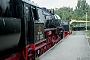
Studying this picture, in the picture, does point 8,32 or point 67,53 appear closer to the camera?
point 8,32

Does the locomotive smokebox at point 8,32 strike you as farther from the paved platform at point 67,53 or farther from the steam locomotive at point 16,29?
the paved platform at point 67,53

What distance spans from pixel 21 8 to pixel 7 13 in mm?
692

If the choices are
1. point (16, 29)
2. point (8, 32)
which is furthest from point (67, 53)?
point (8, 32)

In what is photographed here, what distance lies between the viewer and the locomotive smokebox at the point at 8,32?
5456 mm

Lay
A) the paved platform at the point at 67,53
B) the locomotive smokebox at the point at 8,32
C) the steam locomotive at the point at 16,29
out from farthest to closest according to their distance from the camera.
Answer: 1. the paved platform at the point at 67,53
2. the steam locomotive at the point at 16,29
3. the locomotive smokebox at the point at 8,32

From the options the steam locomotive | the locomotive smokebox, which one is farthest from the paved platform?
the locomotive smokebox

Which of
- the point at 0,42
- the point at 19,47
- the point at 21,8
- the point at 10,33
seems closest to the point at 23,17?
the point at 21,8

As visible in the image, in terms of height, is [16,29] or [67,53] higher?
[16,29]

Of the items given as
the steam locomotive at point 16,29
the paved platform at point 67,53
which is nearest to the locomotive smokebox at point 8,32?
the steam locomotive at point 16,29

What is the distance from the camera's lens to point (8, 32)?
227 inches

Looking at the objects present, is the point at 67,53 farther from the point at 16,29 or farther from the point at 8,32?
the point at 8,32

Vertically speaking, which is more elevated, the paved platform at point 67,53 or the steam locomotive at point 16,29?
the steam locomotive at point 16,29

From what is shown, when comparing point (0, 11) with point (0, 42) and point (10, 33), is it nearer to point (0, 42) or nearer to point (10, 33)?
point (10, 33)

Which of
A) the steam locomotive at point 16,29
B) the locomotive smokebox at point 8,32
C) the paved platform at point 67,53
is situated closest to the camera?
the locomotive smokebox at point 8,32
